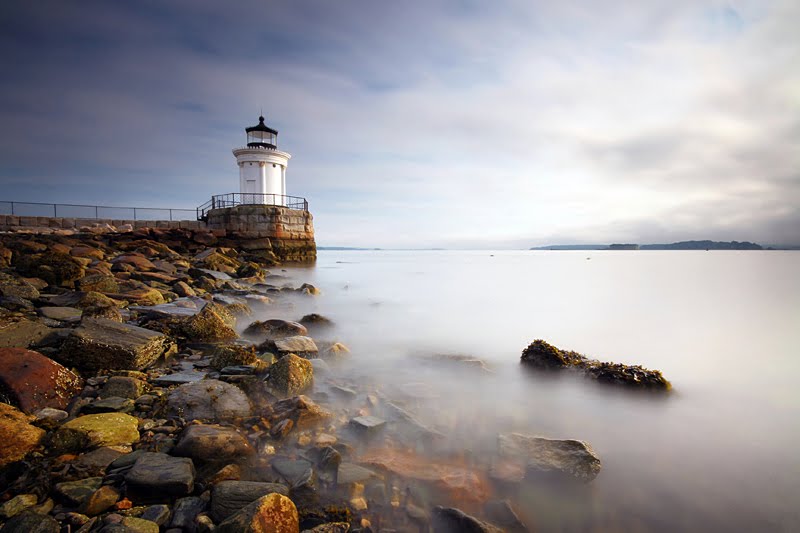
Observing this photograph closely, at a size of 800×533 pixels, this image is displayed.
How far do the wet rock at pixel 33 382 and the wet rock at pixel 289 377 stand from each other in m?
1.74

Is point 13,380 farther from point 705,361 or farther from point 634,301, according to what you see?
point 634,301

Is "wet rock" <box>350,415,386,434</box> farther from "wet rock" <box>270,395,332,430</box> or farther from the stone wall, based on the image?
the stone wall

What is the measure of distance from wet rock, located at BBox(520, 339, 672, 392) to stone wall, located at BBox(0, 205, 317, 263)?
79.8 ft

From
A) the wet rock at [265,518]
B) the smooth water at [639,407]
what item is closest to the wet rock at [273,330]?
the smooth water at [639,407]

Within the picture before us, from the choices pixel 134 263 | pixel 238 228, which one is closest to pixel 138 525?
pixel 134 263

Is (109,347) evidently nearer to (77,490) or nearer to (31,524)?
(77,490)

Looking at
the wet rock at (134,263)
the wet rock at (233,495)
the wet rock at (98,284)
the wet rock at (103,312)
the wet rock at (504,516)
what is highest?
the wet rock at (134,263)

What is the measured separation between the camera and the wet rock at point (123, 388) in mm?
3588

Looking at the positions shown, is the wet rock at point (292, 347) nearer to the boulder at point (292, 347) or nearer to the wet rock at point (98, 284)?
the boulder at point (292, 347)

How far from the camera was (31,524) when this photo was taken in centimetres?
200

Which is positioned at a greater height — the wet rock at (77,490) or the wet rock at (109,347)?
the wet rock at (109,347)

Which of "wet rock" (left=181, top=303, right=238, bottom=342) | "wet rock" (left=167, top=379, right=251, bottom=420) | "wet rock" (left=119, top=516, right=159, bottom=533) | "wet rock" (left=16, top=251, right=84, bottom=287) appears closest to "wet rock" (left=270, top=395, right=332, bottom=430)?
"wet rock" (left=167, top=379, right=251, bottom=420)

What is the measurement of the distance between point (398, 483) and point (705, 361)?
7458 mm

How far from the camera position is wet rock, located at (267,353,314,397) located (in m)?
4.32
